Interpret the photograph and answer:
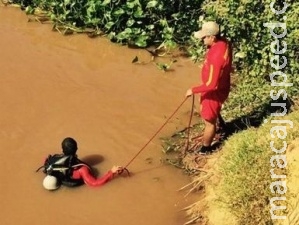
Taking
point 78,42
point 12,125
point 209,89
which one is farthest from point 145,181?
point 78,42

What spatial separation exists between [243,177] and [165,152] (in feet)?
5.13

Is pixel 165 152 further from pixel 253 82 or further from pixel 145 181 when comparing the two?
pixel 253 82

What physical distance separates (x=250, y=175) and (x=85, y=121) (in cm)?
276

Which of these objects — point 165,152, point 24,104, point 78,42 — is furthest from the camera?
point 78,42

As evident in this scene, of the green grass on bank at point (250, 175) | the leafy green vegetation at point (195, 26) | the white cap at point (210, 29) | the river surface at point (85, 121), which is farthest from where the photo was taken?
the leafy green vegetation at point (195, 26)

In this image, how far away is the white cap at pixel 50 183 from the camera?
21.2ft

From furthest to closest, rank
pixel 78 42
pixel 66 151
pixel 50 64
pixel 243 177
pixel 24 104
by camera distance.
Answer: pixel 78 42 → pixel 50 64 → pixel 24 104 → pixel 66 151 → pixel 243 177

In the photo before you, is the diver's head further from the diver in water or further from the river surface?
the river surface

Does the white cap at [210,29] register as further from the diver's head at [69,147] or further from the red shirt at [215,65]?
the diver's head at [69,147]

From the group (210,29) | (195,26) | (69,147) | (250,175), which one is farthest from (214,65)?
(195,26)

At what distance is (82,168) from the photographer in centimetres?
658

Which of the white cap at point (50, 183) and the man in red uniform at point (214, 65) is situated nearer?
the man in red uniform at point (214, 65)

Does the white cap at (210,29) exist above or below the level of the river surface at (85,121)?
above

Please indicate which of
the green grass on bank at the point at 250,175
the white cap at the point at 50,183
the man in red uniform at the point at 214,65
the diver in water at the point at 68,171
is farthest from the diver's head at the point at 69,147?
the green grass on bank at the point at 250,175
